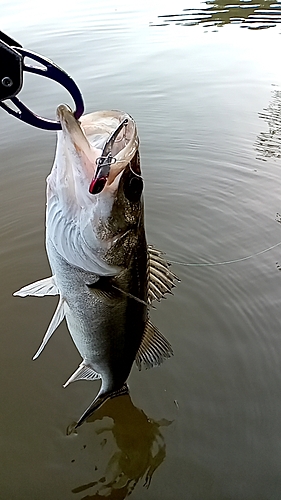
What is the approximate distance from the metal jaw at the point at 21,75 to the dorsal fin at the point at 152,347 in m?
1.09

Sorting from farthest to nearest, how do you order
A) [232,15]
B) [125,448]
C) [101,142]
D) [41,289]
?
[232,15], [125,448], [41,289], [101,142]

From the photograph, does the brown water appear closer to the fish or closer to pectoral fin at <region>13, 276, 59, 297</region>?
the fish

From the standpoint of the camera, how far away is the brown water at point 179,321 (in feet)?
7.97

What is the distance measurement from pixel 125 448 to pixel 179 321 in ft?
3.00

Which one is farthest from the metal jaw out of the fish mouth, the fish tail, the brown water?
the brown water

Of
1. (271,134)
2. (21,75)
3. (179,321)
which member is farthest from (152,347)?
(271,134)

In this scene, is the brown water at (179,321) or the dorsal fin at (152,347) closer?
the dorsal fin at (152,347)

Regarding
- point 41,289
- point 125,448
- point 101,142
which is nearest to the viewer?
point 101,142

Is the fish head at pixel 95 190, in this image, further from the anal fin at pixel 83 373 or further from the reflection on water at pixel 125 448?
the reflection on water at pixel 125 448

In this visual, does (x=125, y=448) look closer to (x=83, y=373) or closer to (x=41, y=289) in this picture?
(x=83, y=373)

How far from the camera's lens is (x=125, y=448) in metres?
2.56

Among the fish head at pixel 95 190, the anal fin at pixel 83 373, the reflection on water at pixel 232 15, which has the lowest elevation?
the anal fin at pixel 83 373

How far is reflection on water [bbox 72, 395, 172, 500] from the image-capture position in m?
2.38

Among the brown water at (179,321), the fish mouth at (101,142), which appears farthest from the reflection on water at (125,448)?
the fish mouth at (101,142)
